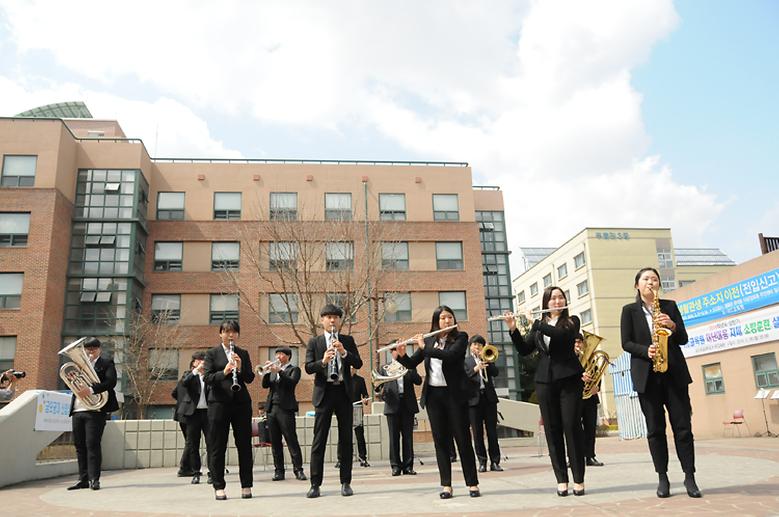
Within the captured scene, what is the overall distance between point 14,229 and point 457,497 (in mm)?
32782

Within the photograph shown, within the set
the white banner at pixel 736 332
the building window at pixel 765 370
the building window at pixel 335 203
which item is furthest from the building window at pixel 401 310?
the building window at pixel 765 370

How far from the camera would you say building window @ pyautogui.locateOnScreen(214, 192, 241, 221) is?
38000mm

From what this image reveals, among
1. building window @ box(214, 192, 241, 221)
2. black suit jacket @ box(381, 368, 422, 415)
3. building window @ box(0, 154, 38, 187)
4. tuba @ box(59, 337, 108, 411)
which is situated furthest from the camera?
building window @ box(214, 192, 241, 221)

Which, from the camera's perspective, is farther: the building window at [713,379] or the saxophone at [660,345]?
the building window at [713,379]

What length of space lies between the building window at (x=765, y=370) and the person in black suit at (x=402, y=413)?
1613cm

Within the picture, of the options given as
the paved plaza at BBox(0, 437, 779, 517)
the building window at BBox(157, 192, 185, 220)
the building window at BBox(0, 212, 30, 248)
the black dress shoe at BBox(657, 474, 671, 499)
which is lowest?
the paved plaza at BBox(0, 437, 779, 517)

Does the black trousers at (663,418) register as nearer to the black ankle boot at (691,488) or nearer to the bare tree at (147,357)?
the black ankle boot at (691,488)

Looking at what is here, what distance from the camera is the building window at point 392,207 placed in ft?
128

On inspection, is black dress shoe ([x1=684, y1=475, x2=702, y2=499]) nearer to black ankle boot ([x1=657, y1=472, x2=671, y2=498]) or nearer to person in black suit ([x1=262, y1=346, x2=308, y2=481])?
black ankle boot ([x1=657, y1=472, x2=671, y2=498])

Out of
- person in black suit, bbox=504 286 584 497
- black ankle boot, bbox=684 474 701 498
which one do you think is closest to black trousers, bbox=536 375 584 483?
person in black suit, bbox=504 286 584 497

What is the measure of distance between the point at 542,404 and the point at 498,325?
149 ft

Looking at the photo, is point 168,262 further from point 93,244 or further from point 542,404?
point 542,404

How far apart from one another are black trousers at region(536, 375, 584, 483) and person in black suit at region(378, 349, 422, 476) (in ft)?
13.3

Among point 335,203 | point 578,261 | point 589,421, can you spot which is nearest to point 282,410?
point 589,421
